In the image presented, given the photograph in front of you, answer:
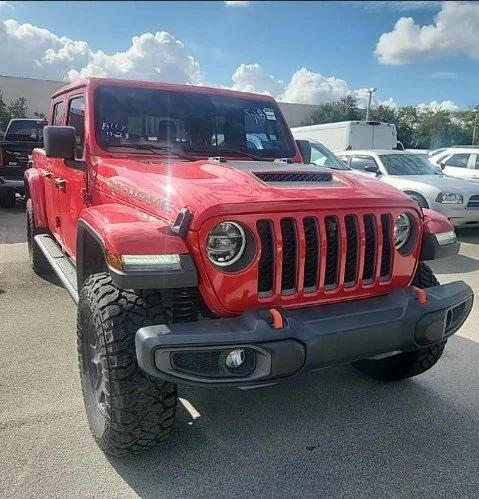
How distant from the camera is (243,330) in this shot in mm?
2002

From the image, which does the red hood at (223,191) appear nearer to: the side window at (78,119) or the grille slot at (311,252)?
the grille slot at (311,252)

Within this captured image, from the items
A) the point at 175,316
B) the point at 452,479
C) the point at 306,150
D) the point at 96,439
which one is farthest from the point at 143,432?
the point at 306,150

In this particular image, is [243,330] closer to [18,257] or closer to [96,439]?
[96,439]

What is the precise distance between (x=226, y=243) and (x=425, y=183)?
702 centimetres

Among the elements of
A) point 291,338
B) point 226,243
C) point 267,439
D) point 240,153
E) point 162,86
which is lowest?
point 267,439

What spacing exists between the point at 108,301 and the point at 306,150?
8.41ft

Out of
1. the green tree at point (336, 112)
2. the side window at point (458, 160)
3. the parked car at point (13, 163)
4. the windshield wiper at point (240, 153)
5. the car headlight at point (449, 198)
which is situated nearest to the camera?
the windshield wiper at point (240, 153)

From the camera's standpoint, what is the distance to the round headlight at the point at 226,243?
7.04ft

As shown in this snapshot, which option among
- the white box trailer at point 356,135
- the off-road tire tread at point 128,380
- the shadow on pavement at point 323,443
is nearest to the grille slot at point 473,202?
the shadow on pavement at point 323,443

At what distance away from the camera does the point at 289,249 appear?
7.26 ft

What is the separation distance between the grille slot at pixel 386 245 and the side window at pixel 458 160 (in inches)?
439

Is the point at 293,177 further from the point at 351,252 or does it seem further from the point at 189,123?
the point at 189,123

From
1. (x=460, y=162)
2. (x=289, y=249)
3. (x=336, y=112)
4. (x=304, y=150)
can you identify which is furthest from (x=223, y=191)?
(x=336, y=112)

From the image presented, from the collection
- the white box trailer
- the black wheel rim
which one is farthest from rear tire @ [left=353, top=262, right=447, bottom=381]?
the white box trailer
